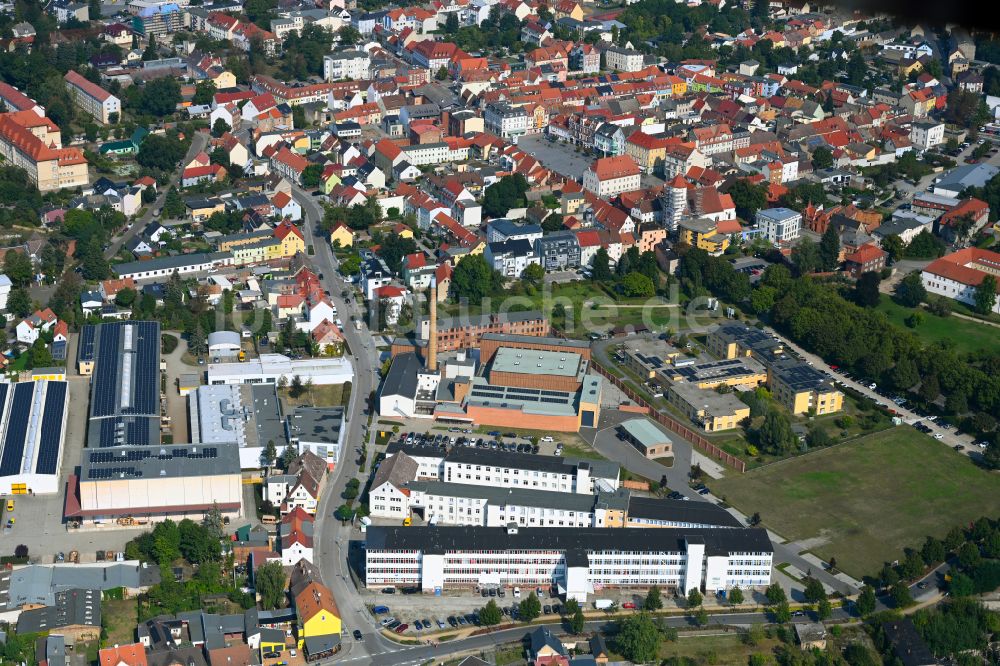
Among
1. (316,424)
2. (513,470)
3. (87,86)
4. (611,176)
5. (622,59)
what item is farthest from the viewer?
(622,59)

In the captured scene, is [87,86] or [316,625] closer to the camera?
[316,625]

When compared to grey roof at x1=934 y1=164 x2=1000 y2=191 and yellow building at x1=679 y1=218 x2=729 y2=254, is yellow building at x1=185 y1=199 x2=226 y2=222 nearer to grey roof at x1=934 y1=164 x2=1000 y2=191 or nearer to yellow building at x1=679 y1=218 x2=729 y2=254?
yellow building at x1=679 y1=218 x2=729 y2=254

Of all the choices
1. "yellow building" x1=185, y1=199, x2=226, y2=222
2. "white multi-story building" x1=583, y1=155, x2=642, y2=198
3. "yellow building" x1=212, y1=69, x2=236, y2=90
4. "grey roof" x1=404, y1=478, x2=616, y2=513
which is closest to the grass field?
"grey roof" x1=404, y1=478, x2=616, y2=513

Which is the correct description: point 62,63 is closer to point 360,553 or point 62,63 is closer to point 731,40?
point 731,40

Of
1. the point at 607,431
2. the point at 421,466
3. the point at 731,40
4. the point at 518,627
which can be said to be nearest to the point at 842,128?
the point at 731,40

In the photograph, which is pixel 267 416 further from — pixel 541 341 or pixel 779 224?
pixel 779 224

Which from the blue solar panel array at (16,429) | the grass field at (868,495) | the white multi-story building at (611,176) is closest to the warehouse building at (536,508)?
the grass field at (868,495)

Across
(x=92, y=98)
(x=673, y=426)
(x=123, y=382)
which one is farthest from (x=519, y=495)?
(x=92, y=98)
